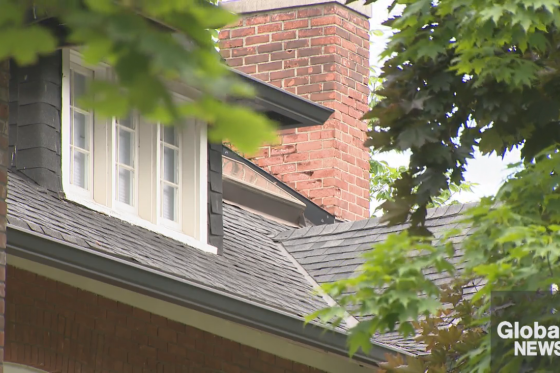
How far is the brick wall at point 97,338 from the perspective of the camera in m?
7.33

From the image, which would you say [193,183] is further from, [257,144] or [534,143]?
[257,144]

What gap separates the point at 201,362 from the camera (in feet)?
28.5

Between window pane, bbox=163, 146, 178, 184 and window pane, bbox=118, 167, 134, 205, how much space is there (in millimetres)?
470

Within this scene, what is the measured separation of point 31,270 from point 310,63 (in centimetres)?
805

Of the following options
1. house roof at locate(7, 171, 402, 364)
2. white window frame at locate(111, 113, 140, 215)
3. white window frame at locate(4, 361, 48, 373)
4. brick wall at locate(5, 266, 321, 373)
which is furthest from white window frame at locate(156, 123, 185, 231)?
white window frame at locate(4, 361, 48, 373)

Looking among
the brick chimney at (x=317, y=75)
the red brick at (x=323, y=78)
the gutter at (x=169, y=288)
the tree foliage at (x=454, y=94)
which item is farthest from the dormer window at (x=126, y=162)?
the red brick at (x=323, y=78)

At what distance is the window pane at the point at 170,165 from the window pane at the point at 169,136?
7cm

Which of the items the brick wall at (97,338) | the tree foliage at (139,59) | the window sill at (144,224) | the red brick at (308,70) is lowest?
the tree foliage at (139,59)

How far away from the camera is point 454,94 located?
6430 millimetres

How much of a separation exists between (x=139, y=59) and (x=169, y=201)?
788 centimetres

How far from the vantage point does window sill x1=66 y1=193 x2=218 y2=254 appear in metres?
8.72

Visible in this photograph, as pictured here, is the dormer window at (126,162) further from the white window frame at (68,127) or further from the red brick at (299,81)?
the red brick at (299,81)

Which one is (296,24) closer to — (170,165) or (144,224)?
(170,165)

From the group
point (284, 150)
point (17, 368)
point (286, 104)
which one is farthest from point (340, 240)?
point (17, 368)
